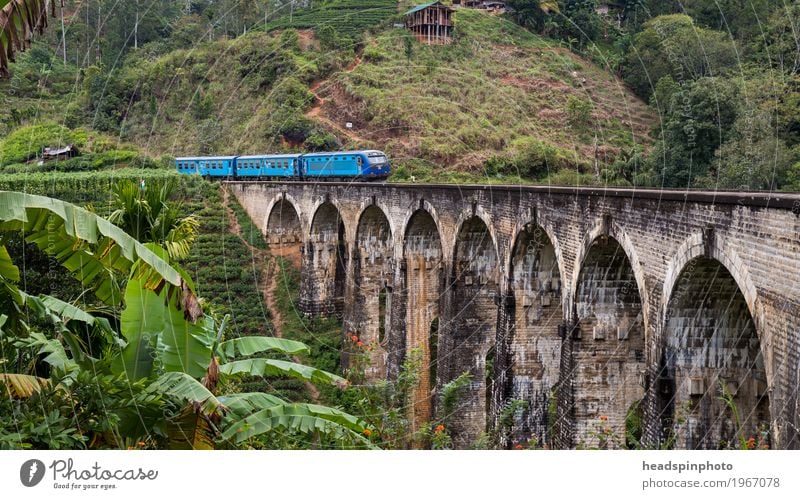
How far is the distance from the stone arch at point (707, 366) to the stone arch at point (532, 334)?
6655 millimetres

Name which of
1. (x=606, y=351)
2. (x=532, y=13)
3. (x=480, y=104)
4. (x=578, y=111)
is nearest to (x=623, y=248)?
(x=606, y=351)

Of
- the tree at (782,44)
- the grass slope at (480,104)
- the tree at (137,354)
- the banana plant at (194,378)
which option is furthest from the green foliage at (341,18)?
the banana plant at (194,378)

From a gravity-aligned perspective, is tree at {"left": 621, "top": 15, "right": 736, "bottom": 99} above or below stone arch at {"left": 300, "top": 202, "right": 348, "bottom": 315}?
above

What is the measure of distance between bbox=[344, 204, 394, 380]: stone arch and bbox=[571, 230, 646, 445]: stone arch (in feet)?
46.8

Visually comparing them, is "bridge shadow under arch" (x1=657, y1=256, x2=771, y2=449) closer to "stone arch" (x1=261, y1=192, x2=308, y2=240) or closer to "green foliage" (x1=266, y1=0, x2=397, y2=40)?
"stone arch" (x1=261, y1=192, x2=308, y2=240)

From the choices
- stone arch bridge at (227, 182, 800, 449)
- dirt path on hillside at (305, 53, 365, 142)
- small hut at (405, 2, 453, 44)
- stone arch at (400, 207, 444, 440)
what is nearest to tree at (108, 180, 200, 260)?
stone arch bridge at (227, 182, 800, 449)

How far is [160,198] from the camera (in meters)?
12.8

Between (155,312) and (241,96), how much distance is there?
40881 millimetres

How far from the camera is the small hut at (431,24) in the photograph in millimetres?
47147

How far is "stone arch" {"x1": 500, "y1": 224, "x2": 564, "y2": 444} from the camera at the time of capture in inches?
756

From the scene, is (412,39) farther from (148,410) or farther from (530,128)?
(148,410)

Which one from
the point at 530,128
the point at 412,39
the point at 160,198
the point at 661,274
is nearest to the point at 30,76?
the point at 412,39

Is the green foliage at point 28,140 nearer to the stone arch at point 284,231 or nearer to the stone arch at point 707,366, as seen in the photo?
the stone arch at point 284,231

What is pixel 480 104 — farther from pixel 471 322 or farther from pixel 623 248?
A: pixel 623 248
